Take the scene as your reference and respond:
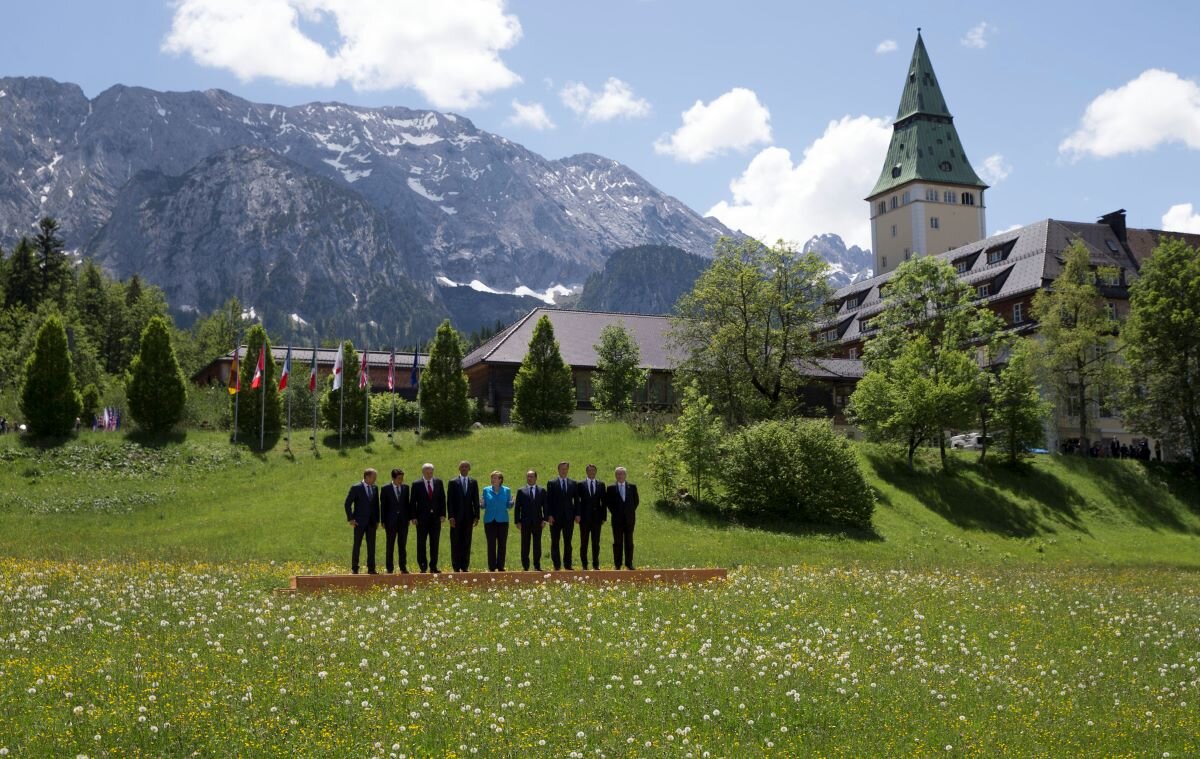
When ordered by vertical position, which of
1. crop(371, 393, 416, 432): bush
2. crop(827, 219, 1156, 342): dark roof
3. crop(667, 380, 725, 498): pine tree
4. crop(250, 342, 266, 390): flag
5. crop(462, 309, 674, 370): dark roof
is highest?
crop(827, 219, 1156, 342): dark roof

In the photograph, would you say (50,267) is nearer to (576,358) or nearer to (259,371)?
(576,358)

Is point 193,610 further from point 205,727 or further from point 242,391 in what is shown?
point 242,391

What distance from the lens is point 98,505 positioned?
117ft

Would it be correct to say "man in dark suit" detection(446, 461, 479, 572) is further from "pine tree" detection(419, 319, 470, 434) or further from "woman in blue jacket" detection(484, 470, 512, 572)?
"pine tree" detection(419, 319, 470, 434)

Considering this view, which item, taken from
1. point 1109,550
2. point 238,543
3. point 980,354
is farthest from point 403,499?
point 980,354

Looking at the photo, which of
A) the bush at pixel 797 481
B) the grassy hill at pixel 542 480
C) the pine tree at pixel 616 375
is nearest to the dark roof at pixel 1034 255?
the pine tree at pixel 616 375

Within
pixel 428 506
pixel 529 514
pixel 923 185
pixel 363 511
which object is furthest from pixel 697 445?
pixel 923 185

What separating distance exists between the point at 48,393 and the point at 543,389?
2301cm

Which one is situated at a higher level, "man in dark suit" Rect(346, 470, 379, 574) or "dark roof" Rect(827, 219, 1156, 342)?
"dark roof" Rect(827, 219, 1156, 342)

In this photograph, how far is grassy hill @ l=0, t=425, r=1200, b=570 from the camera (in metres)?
29.0

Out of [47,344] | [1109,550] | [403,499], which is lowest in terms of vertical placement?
[1109,550]

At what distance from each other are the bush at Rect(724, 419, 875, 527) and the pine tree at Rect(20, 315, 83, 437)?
97.0 ft

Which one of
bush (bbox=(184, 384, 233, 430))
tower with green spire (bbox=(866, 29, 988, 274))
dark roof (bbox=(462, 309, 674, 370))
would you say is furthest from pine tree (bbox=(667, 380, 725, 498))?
tower with green spire (bbox=(866, 29, 988, 274))

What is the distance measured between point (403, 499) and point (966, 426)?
35591mm
